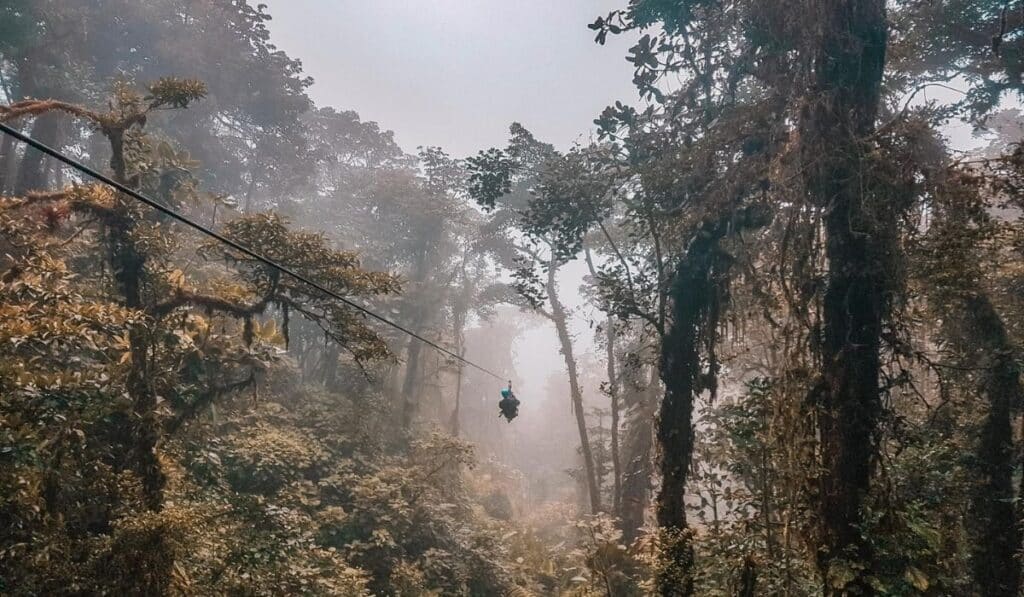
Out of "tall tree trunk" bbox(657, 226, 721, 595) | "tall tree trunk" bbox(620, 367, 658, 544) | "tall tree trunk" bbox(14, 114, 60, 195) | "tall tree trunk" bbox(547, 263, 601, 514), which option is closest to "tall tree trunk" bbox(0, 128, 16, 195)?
"tall tree trunk" bbox(14, 114, 60, 195)

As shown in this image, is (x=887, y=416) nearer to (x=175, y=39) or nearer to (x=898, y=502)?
(x=898, y=502)

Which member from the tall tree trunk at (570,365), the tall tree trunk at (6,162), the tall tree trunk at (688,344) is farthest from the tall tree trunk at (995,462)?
the tall tree trunk at (6,162)

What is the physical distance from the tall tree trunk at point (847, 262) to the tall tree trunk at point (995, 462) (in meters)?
4.34

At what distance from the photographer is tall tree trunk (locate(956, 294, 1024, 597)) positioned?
723cm

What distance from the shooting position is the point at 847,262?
4.84 m

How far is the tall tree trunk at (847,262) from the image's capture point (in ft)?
15.0

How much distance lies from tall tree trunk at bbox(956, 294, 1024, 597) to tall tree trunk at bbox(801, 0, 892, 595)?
14.2 feet

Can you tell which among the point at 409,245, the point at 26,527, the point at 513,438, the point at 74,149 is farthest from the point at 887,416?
the point at 513,438

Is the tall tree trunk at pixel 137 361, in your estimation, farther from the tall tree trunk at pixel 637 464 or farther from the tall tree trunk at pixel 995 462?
the tall tree trunk at pixel 995 462

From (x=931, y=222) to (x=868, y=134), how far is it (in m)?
1.14

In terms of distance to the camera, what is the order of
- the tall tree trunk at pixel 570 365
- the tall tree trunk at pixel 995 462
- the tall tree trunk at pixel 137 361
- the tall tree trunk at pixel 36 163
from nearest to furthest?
1. the tall tree trunk at pixel 137 361
2. the tall tree trunk at pixel 995 462
3. the tall tree trunk at pixel 36 163
4. the tall tree trunk at pixel 570 365

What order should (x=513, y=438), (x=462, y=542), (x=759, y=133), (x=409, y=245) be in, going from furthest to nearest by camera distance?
(x=513, y=438) < (x=409, y=245) < (x=462, y=542) < (x=759, y=133)

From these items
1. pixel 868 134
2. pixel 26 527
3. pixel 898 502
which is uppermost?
pixel 868 134

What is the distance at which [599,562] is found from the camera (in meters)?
7.09
